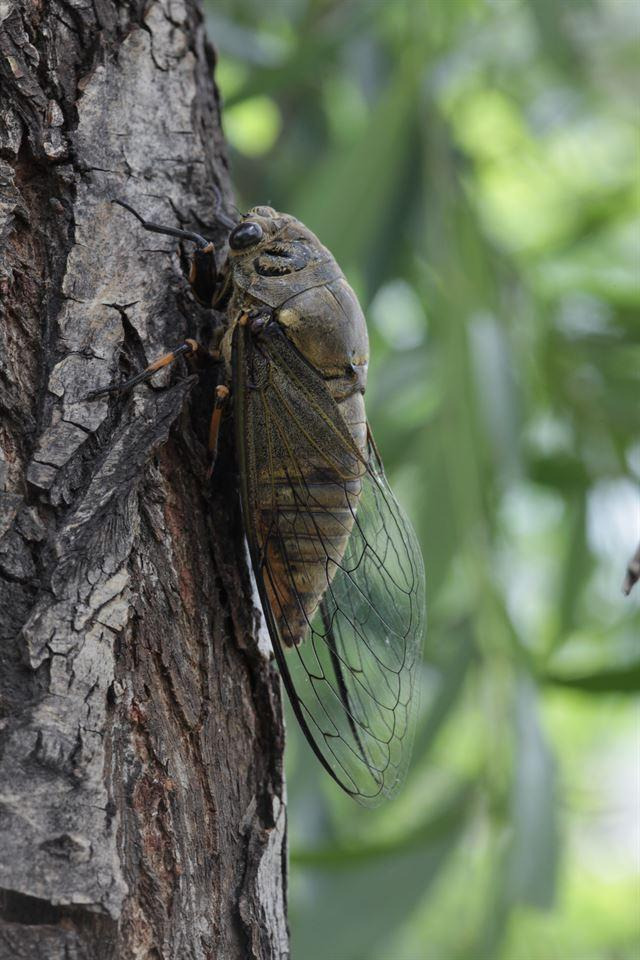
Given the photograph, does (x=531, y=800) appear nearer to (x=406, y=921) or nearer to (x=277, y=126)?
(x=406, y=921)

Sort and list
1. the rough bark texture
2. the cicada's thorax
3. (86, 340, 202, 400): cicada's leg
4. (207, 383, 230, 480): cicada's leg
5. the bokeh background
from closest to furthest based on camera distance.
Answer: the rough bark texture, (86, 340, 202, 400): cicada's leg, (207, 383, 230, 480): cicada's leg, the cicada's thorax, the bokeh background

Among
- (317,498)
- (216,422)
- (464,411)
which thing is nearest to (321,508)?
(317,498)

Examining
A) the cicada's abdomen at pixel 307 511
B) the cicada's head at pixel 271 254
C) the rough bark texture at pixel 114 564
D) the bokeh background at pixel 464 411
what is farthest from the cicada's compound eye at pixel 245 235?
the bokeh background at pixel 464 411

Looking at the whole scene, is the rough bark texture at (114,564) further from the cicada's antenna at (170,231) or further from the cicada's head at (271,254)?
the cicada's head at (271,254)

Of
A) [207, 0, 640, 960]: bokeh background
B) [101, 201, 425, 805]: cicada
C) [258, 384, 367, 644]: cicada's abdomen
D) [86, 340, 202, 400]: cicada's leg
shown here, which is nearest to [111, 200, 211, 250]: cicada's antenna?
[101, 201, 425, 805]: cicada

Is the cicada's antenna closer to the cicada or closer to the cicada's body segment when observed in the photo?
the cicada

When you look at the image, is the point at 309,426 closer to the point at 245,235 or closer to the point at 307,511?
the point at 307,511

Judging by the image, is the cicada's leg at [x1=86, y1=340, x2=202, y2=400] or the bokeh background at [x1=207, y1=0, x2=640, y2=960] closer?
the cicada's leg at [x1=86, y1=340, x2=202, y2=400]

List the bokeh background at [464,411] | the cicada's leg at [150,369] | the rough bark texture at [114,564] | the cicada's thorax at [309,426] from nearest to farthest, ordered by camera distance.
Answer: the rough bark texture at [114,564] < the cicada's leg at [150,369] < the cicada's thorax at [309,426] < the bokeh background at [464,411]

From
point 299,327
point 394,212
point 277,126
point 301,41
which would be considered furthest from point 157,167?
point 277,126
